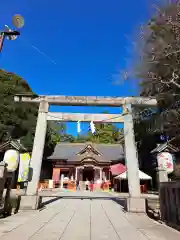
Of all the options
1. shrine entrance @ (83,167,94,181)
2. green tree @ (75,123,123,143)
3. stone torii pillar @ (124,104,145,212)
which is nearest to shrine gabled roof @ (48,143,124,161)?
shrine entrance @ (83,167,94,181)

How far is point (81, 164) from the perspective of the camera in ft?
97.9

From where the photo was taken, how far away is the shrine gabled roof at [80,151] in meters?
31.6

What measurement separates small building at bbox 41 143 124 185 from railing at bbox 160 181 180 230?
23.0m

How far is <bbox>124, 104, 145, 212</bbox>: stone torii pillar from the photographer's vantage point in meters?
8.50

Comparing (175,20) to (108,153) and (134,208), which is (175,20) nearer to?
(134,208)

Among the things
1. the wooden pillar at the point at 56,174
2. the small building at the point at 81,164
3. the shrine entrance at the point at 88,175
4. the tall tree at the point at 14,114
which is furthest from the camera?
the shrine entrance at the point at 88,175

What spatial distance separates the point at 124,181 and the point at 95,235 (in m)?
21.7

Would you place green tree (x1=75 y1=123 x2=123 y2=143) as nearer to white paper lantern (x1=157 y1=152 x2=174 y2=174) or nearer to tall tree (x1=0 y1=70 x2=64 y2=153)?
tall tree (x1=0 y1=70 x2=64 y2=153)

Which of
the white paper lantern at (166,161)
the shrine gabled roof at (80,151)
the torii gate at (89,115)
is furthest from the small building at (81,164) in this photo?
the white paper lantern at (166,161)

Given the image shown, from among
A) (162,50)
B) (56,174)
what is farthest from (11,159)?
(56,174)

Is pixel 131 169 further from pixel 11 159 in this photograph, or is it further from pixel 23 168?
pixel 11 159

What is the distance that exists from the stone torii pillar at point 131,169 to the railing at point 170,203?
1709mm

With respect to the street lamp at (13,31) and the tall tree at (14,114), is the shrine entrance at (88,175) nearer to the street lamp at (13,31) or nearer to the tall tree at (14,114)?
the tall tree at (14,114)

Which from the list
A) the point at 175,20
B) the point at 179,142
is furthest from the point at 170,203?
the point at 179,142
